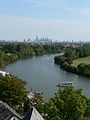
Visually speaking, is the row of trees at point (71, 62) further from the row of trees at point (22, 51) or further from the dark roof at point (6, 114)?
the dark roof at point (6, 114)

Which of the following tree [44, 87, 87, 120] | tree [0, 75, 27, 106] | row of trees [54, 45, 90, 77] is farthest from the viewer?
row of trees [54, 45, 90, 77]

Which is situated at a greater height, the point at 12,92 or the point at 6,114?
the point at 6,114

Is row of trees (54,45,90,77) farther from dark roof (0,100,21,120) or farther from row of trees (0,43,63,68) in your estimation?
dark roof (0,100,21,120)

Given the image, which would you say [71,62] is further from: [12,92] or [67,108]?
[67,108]

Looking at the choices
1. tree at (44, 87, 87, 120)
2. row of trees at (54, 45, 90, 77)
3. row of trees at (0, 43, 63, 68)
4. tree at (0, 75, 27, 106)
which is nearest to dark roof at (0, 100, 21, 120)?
tree at (44, 87, 87, 120)

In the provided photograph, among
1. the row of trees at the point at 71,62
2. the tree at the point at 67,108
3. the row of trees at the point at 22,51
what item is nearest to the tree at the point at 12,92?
the tree at the point at 67,108

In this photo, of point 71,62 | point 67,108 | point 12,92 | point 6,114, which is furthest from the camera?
point 71,62

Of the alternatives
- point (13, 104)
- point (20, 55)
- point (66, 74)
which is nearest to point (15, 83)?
point (13, 104)

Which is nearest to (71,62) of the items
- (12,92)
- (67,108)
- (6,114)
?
(12,92)

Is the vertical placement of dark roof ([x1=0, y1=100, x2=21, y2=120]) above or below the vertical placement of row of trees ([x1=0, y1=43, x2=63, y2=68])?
above
